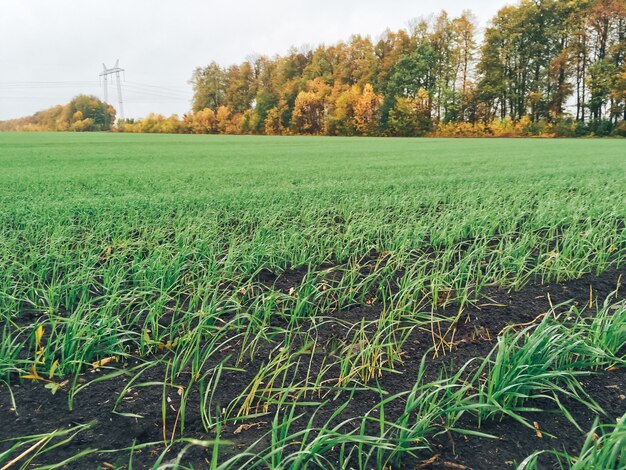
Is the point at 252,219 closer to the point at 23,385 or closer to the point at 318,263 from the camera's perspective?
the point at 318,263

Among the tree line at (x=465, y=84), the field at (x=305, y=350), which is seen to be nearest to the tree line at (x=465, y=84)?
the tree line at (x=465, y=84)

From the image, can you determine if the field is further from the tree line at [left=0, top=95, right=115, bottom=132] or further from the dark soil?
the tree line at [left=0, top=95, right=115, bottom=132]

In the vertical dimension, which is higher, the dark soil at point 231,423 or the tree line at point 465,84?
the tree line at point 465,84

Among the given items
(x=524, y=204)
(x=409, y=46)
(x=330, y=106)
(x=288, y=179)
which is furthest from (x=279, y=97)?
(x=524, y=204)

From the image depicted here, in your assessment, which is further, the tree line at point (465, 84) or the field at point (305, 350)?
the tree line at point (465, 84)

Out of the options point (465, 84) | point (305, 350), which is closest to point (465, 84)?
point (465, 84)

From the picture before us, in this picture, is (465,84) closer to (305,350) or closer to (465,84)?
(465,84)

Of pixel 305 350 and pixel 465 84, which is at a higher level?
pixel 465 84

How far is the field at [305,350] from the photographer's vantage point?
5.32 feet

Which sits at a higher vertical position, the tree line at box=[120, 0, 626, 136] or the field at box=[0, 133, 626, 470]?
the tree line at box=[120, 0, 626, 136]

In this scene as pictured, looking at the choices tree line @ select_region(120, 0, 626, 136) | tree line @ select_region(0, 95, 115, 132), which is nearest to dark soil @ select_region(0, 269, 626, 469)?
tree line @ select_region(120, 0, 626, 136)

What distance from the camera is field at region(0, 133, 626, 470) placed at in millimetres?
1621

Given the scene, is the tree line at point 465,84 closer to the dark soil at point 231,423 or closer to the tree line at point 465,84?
the tree line at point 465,84

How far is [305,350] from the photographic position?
2.31 meters
